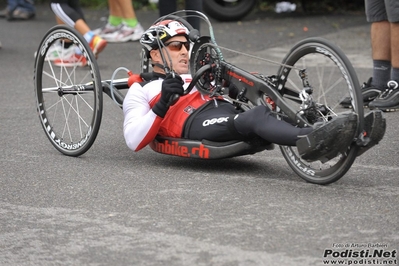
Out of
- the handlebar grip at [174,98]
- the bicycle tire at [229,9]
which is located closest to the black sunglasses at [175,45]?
the handlebar grip at [174,98]

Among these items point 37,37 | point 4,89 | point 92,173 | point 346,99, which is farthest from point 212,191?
point 37,37

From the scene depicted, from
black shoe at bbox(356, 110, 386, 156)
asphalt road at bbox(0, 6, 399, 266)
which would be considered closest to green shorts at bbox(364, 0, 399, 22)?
asphalt road at bbox(0, 6, 399, 266)

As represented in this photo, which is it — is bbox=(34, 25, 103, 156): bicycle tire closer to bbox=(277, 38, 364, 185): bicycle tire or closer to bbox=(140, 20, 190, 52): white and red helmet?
bbox=(140, 20, 190, 52): white and red helmet

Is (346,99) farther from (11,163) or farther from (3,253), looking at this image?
(3,253)

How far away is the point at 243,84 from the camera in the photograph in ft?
15.9

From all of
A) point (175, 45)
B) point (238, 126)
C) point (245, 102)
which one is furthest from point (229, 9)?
point (238, 126)

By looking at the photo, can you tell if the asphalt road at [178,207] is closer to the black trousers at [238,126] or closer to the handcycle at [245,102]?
the handcycle at [245,102]

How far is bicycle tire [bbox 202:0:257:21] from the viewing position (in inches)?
446

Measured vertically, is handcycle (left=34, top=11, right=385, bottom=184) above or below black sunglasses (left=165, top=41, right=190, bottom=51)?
below

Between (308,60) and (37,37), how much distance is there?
3836 millimetres

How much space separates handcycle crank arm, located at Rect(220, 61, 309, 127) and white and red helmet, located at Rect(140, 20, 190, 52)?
38 cm

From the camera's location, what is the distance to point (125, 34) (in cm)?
1027

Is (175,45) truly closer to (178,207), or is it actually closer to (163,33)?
(163,33)

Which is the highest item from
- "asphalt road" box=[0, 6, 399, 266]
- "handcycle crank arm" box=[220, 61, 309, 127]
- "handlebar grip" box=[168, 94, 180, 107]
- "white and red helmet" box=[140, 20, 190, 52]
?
"white and red helmet" box=[140, 20, 190, 52]
